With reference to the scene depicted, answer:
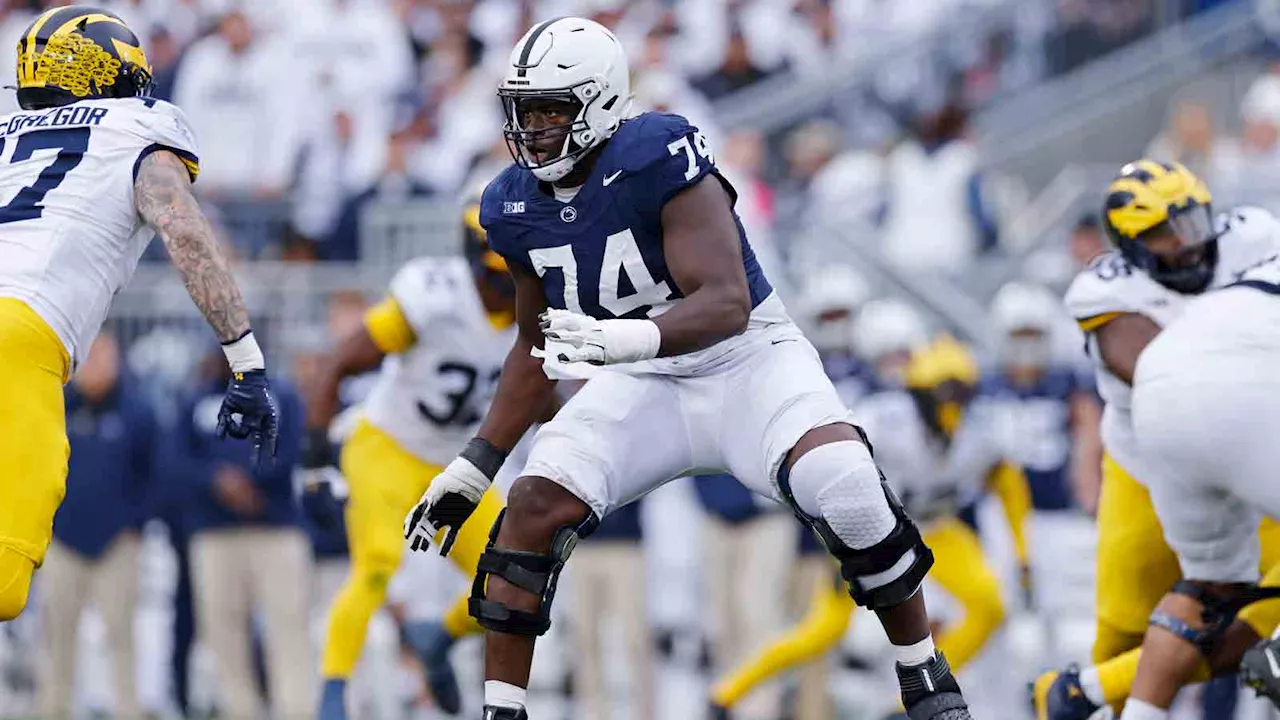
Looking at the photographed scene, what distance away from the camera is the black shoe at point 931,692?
5.35 meters

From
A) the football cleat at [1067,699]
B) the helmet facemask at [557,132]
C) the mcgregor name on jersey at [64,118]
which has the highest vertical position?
the mcgregor name on jersey at [64,118]

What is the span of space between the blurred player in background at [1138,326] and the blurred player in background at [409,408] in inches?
83.5

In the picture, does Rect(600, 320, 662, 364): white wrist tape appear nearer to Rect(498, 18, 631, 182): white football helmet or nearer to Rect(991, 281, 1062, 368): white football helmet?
Rect(498, 18, 631, 182): white football helmet

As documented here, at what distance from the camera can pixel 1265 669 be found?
5285 millimetres

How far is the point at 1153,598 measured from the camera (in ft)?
21.7

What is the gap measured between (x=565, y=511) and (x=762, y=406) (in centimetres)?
56

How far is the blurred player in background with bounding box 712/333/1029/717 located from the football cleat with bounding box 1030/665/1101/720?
7.49 ft

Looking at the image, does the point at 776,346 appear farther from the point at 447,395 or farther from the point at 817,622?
the point at 817,622

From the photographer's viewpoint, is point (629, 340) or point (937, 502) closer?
point (629, 340)

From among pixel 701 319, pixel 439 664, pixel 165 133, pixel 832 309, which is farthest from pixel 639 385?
pixel 832 309

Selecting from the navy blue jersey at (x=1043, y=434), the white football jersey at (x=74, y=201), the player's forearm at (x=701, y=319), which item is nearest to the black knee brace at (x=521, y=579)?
the player's forearm at (x=701, y=319)

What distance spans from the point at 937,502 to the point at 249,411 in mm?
4209

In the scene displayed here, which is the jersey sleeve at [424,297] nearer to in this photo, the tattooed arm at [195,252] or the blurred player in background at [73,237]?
the blurred player in background at [73,237]

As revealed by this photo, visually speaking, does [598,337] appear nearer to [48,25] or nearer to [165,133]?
[165,133]
